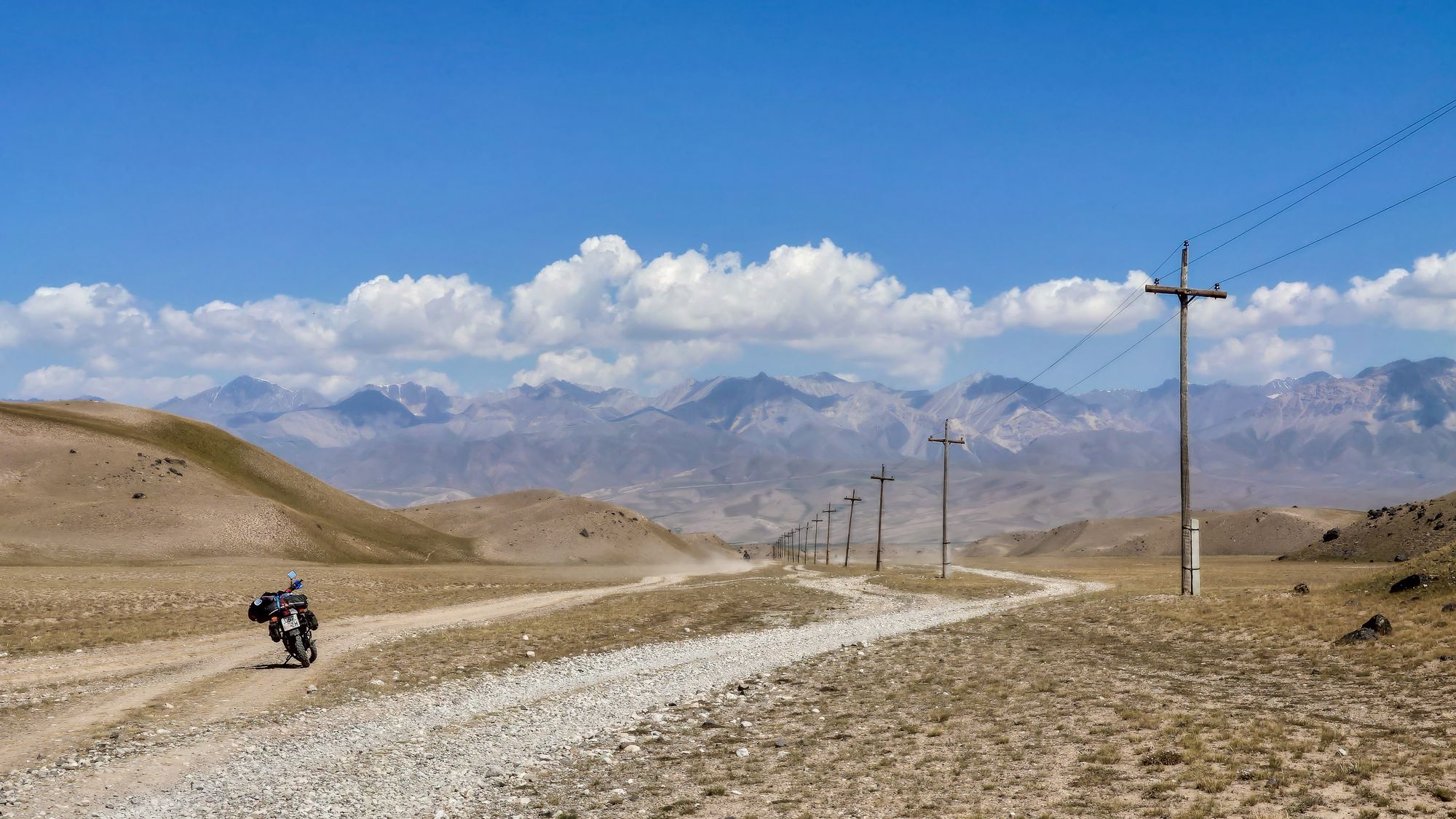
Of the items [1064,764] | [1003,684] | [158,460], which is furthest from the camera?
[158,460]

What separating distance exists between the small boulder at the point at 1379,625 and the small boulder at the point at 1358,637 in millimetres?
128

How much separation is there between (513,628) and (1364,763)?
30.3 metres

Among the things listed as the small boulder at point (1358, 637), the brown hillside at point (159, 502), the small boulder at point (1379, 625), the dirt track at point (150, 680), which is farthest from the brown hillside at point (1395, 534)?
the brown hillside at point (159, 502)

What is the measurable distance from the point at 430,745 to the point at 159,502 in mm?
135562

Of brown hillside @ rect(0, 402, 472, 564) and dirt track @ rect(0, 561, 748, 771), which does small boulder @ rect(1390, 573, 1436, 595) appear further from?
brown hillside @ rect(0, 402, 472, 564)

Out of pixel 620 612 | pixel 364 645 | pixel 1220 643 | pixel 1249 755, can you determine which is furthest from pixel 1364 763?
pixel 620 612

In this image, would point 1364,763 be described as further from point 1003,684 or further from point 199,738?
point 199,738

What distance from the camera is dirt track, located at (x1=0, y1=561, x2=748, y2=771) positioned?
19281mm

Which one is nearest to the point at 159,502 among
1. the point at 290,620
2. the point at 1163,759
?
the point at 290,620

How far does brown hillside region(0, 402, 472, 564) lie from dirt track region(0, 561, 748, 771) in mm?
82875

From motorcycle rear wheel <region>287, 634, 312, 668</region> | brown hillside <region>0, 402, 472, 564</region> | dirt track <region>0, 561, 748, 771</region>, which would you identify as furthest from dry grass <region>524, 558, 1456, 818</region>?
brown hillside <region>0, 402, 472, 564</region>

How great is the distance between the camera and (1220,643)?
29.5 metres

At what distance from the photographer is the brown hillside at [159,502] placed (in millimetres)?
118500

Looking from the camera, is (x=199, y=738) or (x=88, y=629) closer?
(x=199, y=738)
